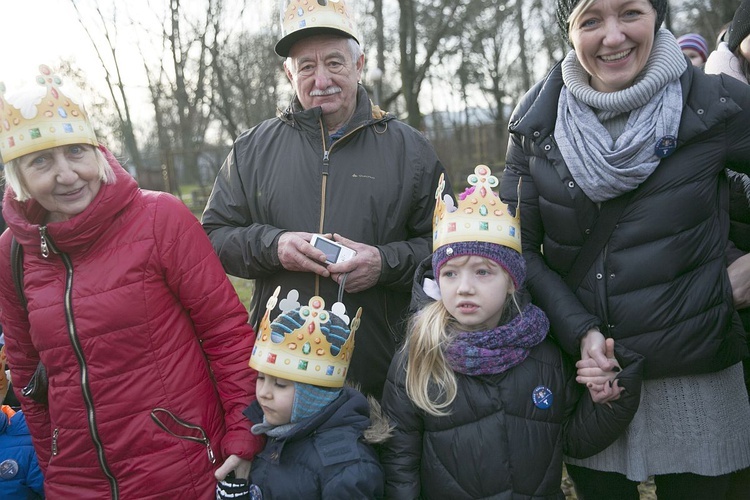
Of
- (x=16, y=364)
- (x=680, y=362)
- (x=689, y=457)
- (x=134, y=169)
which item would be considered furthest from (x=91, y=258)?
(x=134, y=169)

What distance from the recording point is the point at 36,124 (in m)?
2.19

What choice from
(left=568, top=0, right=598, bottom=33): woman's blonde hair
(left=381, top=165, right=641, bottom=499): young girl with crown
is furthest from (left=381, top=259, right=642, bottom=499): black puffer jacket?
(left=568, top=0, right=598, bottom=33): woman's blonde hair

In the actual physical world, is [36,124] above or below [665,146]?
above

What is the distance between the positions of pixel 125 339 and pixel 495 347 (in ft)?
4.39

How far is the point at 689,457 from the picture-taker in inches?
90.7

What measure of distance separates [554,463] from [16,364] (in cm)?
212

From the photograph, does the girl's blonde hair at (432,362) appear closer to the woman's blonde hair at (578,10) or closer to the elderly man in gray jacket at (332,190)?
the elderly man in gray jacket at (332,190)

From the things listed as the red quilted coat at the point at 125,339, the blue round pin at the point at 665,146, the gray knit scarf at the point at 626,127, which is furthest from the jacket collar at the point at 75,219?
the blue round pin at the point at 665,146

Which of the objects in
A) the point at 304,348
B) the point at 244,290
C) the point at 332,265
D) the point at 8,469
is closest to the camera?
the point at 304,348

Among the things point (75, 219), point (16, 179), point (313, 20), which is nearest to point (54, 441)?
point (75, 219)

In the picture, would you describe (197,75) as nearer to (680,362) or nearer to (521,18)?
(521,18)

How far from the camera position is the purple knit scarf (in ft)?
7.48

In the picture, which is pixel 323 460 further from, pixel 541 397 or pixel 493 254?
pixel 493 254

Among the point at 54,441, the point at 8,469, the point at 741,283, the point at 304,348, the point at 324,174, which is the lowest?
the point at 8,469
